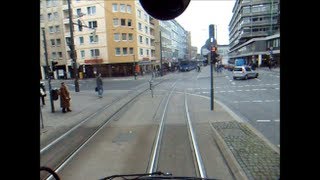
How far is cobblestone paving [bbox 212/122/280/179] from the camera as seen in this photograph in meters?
5.22

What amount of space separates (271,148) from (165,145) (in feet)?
8.93

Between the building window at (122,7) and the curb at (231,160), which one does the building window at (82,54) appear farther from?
the curb at (231,160)

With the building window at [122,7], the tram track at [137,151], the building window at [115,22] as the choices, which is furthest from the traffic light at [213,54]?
the building window at [122,7]

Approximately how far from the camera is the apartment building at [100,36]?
4764cm

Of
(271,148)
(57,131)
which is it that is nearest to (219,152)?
(271,148)

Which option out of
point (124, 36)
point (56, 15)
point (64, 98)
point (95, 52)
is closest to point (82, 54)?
point (95, 52)

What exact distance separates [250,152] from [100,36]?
150 feet

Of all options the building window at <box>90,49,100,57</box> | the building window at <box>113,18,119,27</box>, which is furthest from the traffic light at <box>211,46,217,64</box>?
the building window at <box>90,49,100,57</box>

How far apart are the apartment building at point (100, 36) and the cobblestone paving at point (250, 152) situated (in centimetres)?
4027

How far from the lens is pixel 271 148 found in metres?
6.71

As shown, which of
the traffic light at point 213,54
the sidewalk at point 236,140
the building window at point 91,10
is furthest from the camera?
the building window at point 91,10
